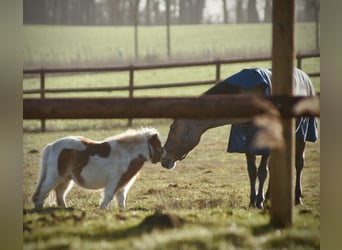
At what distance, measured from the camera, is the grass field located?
11.3 feet

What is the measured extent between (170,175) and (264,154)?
69 centimetres

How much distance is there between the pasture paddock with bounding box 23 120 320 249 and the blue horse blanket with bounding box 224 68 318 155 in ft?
0.24

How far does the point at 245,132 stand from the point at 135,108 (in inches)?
36.7

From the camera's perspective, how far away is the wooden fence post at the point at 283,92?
3.38 meters

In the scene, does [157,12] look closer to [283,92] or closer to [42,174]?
[283,92]

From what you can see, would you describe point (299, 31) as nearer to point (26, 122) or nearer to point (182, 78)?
point (182, 78)

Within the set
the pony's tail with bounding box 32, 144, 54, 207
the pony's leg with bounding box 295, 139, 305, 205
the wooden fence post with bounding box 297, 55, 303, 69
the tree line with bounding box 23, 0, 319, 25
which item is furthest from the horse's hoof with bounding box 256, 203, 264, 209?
the pony's tail with bounding box 32, 144, 54, 207

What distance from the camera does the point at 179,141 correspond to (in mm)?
3850

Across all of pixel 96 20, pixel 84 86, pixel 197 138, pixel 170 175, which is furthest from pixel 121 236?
pixel 96 20

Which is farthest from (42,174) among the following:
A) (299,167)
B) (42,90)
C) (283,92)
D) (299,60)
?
(299,60)

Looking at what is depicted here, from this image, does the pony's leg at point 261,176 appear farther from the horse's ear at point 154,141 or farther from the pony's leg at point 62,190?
the pony's leg at point 62,190

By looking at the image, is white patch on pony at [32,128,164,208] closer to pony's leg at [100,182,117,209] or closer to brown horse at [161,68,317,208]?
pony's leg at [100,182,117,209]

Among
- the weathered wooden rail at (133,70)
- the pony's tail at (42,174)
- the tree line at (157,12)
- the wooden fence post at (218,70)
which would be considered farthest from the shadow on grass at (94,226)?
the tree line at (157,12)

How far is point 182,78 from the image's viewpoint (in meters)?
4.01
